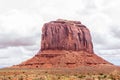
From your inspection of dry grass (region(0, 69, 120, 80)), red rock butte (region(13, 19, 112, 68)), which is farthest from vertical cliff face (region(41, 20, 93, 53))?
dry grass (region(0, 69, 120, 80))

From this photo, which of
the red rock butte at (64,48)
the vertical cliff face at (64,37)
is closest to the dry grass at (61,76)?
the red rock butte at (64,48)

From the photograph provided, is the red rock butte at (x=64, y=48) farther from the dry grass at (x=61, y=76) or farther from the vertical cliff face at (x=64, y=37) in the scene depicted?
the dry grass at (x=61, y=76)

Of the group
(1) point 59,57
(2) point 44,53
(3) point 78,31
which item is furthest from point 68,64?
(3) point 78,31

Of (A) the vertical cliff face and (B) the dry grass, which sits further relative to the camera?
(A) the vertical cliff face

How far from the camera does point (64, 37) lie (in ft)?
545

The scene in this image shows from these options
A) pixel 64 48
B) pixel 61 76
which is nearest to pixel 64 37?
pixel 64 48

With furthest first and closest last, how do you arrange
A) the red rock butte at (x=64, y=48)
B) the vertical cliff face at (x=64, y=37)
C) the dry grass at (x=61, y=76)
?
the vertical cliff face at (x=64, y=37), the red rock butte at (x=64, y=48), the dry grass at (x=61, y=76)

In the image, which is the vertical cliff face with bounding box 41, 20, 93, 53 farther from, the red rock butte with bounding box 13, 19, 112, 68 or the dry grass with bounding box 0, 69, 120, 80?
the dry grass with bounding box 0, 69, 120, 80

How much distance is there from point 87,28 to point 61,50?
23.4 m

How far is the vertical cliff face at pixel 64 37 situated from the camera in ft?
539

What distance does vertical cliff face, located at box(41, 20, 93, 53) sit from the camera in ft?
539

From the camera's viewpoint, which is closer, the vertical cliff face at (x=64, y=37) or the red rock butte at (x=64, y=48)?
the red rock butte at (x=64, y=48)

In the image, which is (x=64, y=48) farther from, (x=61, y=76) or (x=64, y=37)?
(x=61, y=76)

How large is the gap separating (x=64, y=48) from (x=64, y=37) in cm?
651
